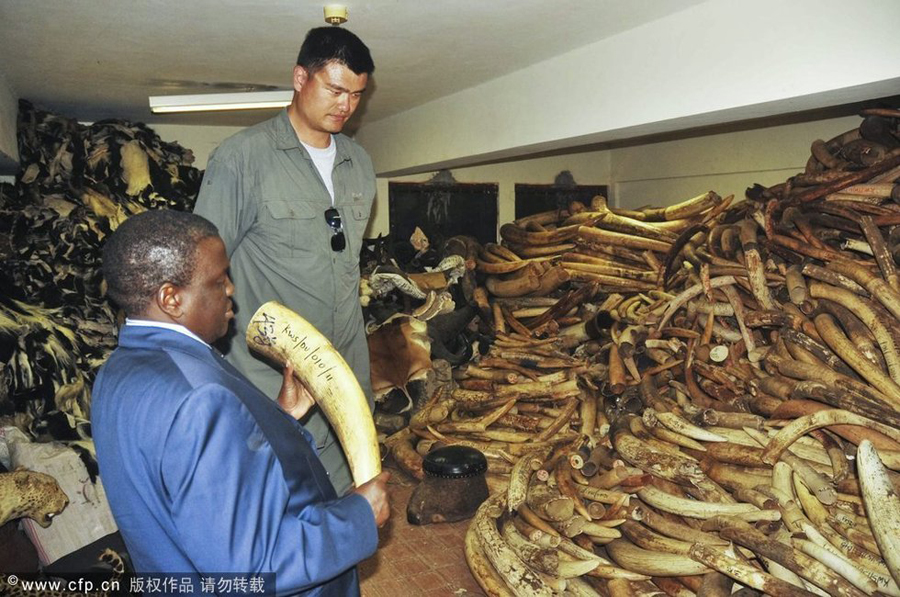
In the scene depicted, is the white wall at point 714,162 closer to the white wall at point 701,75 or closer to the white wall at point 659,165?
the white wall at point 659,165

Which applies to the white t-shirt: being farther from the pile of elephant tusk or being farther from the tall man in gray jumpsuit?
the pile of elephant tusk

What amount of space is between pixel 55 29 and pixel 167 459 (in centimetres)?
365

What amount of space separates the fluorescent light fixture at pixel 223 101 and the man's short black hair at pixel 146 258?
399 centimetres

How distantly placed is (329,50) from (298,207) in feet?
2.07

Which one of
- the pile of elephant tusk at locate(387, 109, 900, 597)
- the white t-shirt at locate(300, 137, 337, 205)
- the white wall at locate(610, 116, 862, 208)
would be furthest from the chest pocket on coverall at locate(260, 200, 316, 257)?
the white wall at locate(610, 116, 862, 208)

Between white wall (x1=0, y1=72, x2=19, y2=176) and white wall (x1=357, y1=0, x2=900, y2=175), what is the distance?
3601 millimetres

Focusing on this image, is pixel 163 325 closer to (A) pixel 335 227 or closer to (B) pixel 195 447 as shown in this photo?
(B) pixel 195 447

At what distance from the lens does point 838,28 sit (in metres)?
Answer: 2.92

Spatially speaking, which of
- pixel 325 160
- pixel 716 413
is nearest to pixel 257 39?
pixel 325 160

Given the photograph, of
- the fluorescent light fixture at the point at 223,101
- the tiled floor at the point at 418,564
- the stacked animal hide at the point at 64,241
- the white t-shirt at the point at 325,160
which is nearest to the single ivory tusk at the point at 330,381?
the white t-shirt at the point at 325,160

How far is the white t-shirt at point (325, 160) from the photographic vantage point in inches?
113

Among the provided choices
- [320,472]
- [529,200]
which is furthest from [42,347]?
[529,200]

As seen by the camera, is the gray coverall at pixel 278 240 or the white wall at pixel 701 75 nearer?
the gray coverall at pixel 278 240

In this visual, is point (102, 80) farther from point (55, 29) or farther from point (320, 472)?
point (320, 472)
